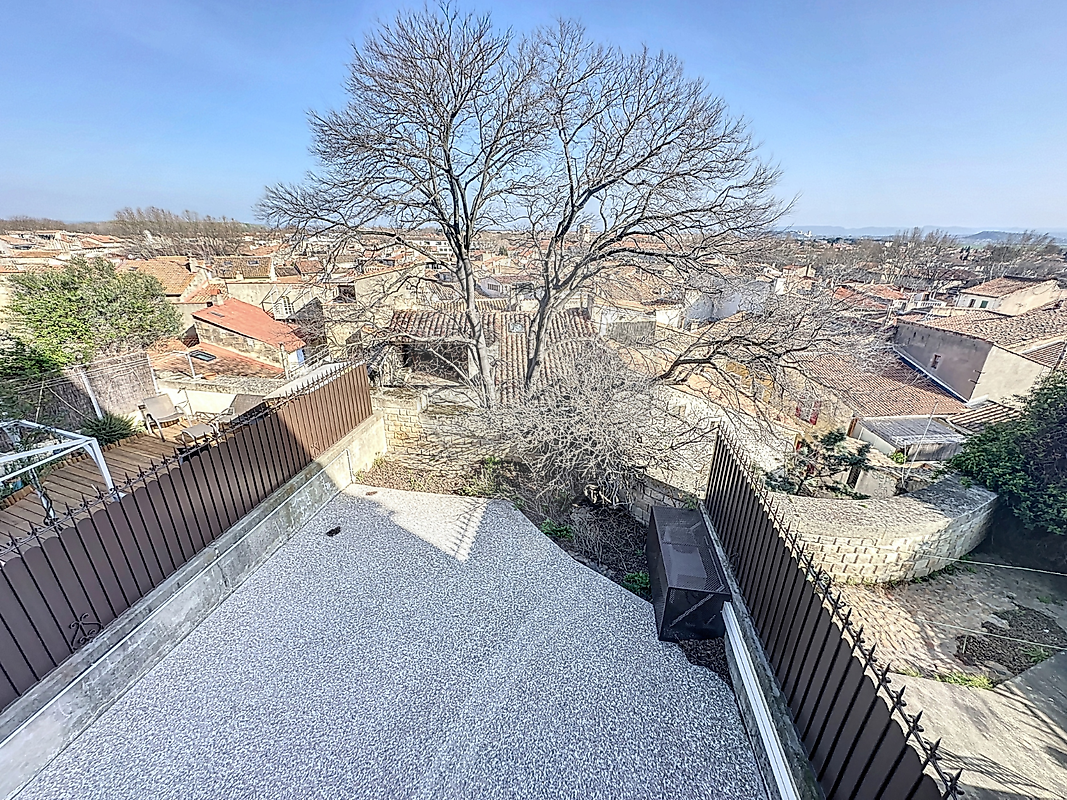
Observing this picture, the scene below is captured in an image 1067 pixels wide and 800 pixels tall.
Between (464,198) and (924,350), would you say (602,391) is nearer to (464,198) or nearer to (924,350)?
(464,198)

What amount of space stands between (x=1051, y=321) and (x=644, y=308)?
18716mm

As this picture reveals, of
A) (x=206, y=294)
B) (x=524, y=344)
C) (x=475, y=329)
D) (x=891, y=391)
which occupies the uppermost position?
(x=475, y=329)

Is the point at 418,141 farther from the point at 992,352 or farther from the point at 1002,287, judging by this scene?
the point at 1002,287

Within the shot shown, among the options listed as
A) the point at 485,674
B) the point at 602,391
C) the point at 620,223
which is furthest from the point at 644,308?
the point at 485,674

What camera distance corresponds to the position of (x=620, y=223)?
941 centimetres

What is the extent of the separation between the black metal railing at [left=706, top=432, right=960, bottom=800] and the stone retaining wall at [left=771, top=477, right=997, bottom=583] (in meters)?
3.27

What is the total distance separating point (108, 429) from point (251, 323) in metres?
11.6

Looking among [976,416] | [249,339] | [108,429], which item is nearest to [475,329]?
[108,429]

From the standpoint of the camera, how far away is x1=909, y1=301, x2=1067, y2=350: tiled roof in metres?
18.2

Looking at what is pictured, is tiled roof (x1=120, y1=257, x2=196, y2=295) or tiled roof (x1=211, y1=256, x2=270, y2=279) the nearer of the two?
tiled roof (x1=120, y1=257, x2=196, y2=295)

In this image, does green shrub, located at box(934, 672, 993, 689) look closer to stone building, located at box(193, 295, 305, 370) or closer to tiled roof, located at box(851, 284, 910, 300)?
stone building, located at box(193, 295, 305, 370)

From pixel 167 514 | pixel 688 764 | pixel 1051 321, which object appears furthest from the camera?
pixel 1051 321

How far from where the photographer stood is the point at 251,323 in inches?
722

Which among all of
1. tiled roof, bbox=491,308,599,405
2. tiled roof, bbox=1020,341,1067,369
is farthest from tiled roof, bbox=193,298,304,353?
tiled roof, bbox=1020,341,1067,369
